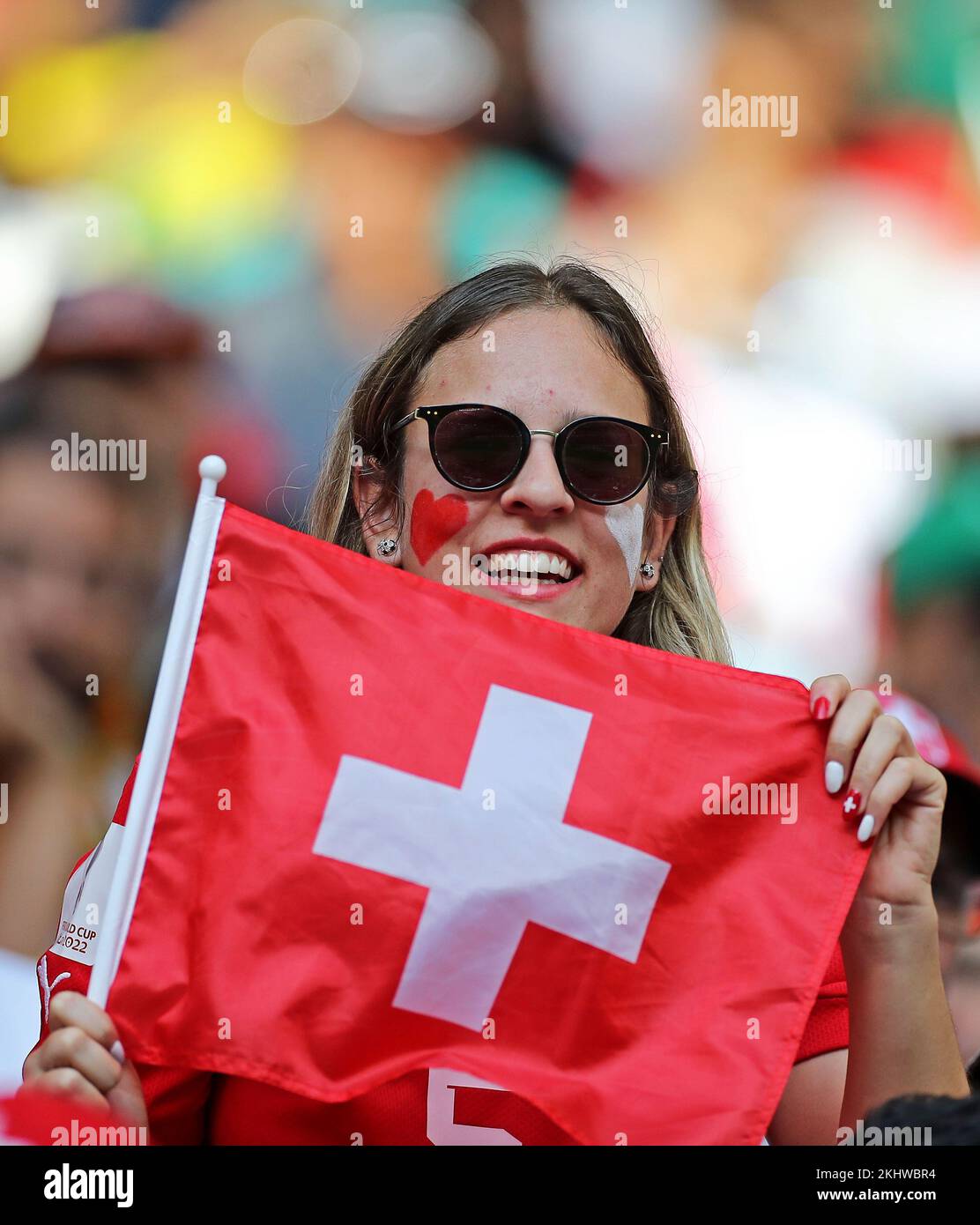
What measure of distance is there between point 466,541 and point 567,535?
6.0 inches

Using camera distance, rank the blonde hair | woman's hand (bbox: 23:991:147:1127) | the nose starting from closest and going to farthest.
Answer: woman's hand (bbox: 23:991:147:1127), the nose, the blonde hair

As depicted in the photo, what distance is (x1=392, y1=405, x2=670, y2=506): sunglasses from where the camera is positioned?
2.14 m

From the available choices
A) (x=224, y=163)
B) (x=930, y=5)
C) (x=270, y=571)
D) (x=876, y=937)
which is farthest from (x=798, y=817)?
(x=930, y=5)

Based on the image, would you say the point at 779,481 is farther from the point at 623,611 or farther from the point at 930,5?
the point at 623,611

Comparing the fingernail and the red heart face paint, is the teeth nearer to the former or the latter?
the red heart face paint

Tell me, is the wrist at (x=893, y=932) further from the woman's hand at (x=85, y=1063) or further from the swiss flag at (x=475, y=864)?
the woman's hand at (x=85, y=1063)

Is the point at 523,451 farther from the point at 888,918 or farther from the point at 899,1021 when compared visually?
the point at 899,1021

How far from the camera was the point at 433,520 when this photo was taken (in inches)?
87.4

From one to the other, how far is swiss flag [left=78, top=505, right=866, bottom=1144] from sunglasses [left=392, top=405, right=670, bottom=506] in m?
0.23

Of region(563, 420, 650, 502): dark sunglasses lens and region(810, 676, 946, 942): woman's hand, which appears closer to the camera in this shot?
region(810, 676, 946, 942): woman's hand

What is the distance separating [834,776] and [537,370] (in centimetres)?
76

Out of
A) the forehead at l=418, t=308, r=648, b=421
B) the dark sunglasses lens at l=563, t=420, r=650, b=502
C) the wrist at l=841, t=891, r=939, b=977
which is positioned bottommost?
the wrist at l=841, t=891, r=939, b=977

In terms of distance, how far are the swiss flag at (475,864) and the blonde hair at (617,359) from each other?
415mm

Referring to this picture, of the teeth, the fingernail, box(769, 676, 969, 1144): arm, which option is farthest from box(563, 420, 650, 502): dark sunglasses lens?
the fingernail
